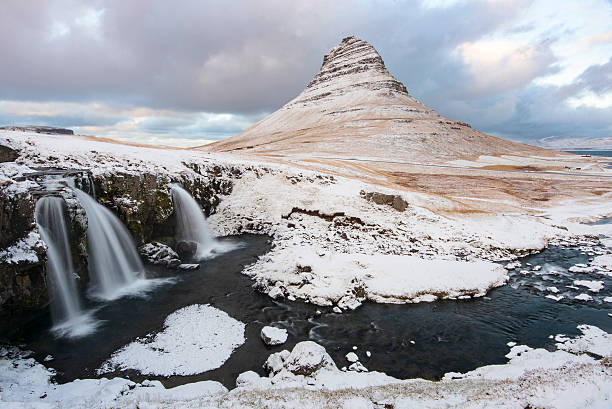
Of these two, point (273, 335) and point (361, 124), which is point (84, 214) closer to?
point (273, 335)

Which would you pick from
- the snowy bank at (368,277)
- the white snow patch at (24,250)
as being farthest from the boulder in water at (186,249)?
the white snow patch at (24,250)

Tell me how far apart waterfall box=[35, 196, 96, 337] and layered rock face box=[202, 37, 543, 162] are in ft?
255

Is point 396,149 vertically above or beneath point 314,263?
above

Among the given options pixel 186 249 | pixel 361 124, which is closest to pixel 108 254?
pixel 186 249

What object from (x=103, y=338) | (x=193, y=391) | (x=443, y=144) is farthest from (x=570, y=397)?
(x=443, y=144)

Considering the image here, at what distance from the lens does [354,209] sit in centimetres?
3158

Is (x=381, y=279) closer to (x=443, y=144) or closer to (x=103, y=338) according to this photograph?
(x=103, y=338)

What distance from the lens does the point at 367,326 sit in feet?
49.9

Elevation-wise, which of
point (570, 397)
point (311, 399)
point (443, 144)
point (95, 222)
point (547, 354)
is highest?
point (443, 144)

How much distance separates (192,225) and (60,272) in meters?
12.2

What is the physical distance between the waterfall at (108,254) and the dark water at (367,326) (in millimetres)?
1870

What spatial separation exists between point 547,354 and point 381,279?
333 inches

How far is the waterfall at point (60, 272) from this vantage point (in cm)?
1516

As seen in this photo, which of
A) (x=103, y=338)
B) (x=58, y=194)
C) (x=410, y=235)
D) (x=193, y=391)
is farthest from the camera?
(x=410, y=235)
